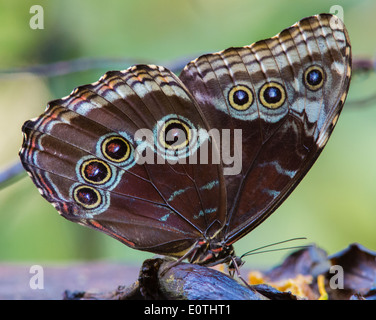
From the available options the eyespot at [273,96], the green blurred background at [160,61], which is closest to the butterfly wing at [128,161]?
the eyespot at [273,96]

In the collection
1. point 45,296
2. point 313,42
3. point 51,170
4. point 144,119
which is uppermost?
point 313,42

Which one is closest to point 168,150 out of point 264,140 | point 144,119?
point 144,119

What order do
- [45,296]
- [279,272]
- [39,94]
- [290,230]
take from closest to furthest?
[45,296] < [279,272] < [39,94] < [290,230]

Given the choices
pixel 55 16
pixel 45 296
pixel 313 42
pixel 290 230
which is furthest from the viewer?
pixel 290 230

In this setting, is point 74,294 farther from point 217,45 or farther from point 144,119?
point 217,45

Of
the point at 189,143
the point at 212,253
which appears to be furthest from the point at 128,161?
the point at 212,253

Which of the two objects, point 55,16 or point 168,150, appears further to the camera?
point 55,16

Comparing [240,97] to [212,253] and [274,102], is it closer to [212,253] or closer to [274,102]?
[274,102]

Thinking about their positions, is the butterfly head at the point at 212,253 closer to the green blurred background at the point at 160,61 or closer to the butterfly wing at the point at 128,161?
the butterfly wing at the point at 128,161
